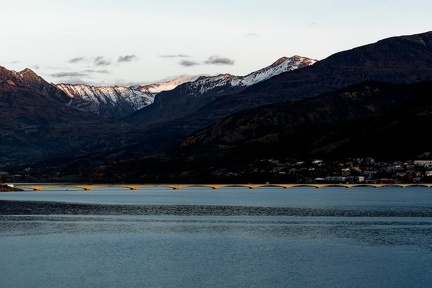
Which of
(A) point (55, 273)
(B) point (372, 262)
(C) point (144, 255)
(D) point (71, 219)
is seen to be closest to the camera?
(A) point (55, 273)

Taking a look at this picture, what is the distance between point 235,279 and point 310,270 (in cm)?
1139

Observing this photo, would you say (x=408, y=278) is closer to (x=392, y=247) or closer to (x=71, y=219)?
(x=392, y=247)

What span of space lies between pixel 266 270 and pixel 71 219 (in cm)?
9836

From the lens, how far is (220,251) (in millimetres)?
103625

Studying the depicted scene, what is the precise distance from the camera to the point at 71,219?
171750 millimetres

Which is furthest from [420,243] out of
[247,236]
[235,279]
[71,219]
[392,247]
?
[71,219]

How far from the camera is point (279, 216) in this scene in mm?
173625

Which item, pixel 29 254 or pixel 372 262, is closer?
pixel 372 262

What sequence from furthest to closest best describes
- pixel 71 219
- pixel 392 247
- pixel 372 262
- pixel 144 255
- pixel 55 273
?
pixel 71 219
pixel 392 247
pixel 144 255
pixel 372 262
pixel 55 273

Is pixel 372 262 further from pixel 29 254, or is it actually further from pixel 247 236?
pixel 29 254

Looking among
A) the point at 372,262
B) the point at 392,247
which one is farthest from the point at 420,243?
the point at 372,262

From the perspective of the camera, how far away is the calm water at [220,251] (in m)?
78.8

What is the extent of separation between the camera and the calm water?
259 ft

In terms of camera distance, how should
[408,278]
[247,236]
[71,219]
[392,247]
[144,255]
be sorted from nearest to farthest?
1. [408,278]
2. [144,255]
3. [392,247]
4. [247,236]
5. [71,219]
